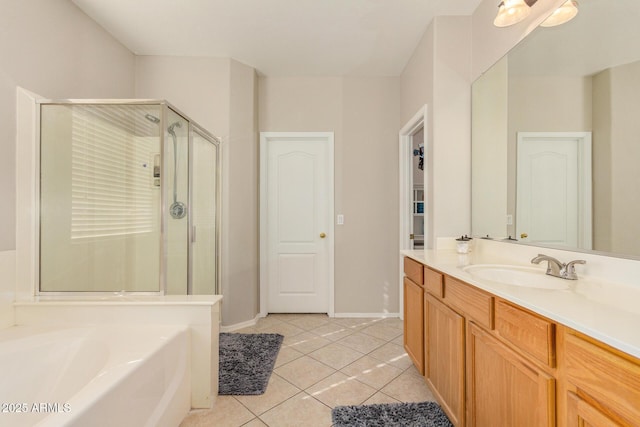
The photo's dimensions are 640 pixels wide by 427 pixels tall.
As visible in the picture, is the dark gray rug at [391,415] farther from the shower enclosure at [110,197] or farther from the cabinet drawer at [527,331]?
the shower enclosure at [110,197]

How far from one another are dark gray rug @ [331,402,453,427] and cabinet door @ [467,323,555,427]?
0.32 m

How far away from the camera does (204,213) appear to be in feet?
8.34

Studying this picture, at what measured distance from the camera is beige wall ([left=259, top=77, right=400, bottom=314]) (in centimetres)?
304

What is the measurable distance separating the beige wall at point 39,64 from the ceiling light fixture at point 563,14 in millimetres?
2967

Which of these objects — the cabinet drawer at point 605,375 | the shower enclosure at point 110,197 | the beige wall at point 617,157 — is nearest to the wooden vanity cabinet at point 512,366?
the cabinet drawer at point 605,375

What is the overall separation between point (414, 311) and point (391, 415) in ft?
2.05

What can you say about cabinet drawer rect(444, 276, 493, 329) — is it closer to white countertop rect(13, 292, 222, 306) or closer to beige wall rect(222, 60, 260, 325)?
white countertop rect(13, 292, 222, 306)

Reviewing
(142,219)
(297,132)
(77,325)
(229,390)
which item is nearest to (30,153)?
(142,219)

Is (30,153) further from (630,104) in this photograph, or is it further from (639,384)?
(630,104)

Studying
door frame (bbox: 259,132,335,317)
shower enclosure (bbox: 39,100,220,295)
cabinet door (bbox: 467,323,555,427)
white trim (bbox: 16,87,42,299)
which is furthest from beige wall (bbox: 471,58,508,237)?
white trim (bbox: 16,87,42,299)

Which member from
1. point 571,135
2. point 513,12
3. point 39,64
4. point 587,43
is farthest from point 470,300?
point 39,64

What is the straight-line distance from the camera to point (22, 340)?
134 cm

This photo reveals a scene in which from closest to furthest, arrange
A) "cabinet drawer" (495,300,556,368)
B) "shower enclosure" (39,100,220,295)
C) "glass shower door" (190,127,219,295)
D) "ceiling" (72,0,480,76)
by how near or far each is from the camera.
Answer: "cabinet drawer" (495,300,556,368) < "shower enclosure" (39,100,220,295) < "ceiling" (72,0,480,76) < "glass shower door" (190,127,219,295)

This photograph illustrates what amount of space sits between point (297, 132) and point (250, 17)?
3.70 feet
